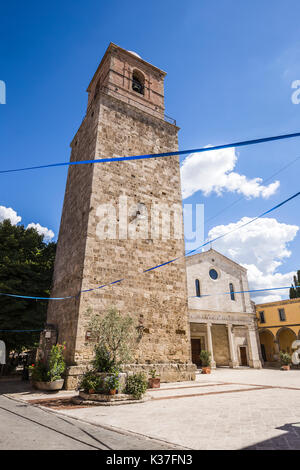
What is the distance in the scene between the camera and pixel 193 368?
12.1 m

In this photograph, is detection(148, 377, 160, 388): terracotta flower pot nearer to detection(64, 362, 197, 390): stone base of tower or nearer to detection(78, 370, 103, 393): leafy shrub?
detection(64, 362, 197, 390): stone base of tower

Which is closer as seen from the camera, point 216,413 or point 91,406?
point 216,413

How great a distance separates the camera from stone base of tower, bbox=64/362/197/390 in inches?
365

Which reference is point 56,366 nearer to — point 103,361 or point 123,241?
point 103,361

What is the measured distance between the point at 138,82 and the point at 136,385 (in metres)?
17.1

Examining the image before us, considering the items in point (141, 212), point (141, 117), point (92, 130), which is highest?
point (141, 117)

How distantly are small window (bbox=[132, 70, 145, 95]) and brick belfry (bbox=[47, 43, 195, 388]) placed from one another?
0.28 m

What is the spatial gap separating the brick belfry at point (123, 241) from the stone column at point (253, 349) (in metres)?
17.0

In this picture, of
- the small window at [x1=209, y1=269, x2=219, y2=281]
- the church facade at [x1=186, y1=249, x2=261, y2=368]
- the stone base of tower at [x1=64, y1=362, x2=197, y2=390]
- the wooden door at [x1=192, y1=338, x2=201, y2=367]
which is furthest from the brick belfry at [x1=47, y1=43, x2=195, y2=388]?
the small window at [x1=209, y1=269, x2=219, y2=281]

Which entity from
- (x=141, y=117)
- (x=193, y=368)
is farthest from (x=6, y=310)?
(x=141, y=117)

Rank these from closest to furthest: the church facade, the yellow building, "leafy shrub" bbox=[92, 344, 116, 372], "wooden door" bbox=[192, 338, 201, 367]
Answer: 1. "leafy shrub" bbox=[92, 344, 116, 372]
2. "wooden door" bbox=[192, 338, 201, 367]
3. the church facade
4. the yellow building

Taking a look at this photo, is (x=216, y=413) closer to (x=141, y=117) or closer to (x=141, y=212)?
(x=141, y=212)
